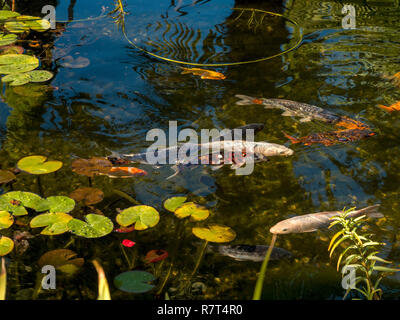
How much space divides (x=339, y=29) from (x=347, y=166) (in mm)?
2547

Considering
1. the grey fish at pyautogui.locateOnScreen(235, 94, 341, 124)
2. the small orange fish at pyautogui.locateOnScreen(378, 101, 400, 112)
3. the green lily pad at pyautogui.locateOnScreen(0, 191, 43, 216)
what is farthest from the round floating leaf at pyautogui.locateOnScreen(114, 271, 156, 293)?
the small orange fish at pyautogui.locateOnScreen(378, 101, 400, 112)

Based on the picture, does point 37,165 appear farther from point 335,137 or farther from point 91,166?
point 335,137

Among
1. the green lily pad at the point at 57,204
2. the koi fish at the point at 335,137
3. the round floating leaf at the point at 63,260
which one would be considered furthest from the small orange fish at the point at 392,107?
the round floating leaf at the point at 63,260

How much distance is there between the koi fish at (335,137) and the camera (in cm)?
342

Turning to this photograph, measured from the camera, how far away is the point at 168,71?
438 centimetres

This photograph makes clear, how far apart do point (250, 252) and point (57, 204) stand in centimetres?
119

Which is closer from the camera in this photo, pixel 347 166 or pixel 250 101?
pixel 347 166

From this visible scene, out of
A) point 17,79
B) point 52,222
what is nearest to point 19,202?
point 52,222

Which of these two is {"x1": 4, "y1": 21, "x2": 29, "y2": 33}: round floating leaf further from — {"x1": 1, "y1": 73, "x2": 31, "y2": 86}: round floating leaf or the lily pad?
the lily pad

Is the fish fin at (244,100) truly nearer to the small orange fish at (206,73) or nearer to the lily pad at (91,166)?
the small orange fish at (206,73)

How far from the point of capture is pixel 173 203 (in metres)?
→ 2.80

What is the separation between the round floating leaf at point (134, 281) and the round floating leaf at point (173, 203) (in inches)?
20.5

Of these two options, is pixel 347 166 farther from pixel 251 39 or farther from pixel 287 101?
pixel 251 39
